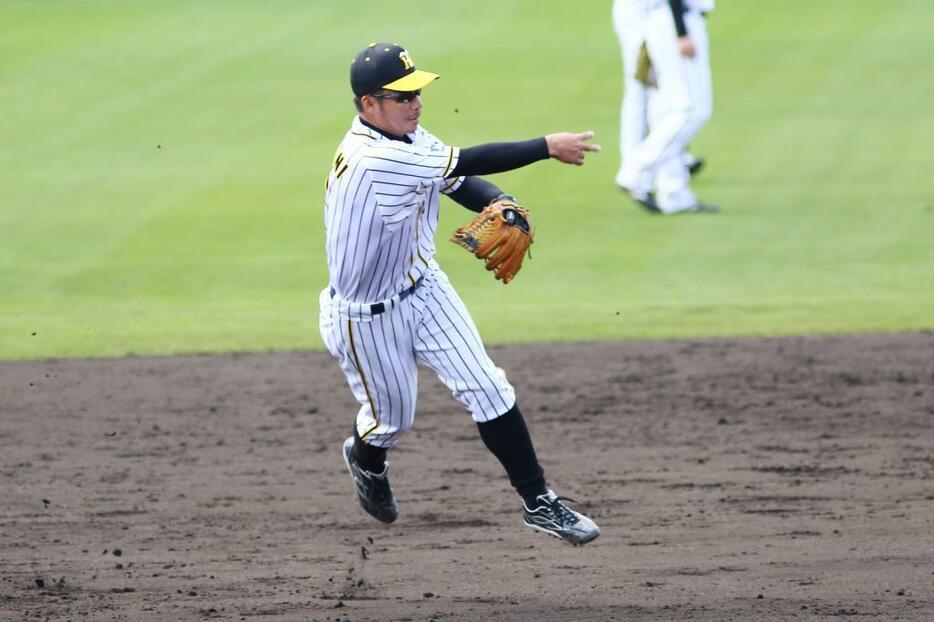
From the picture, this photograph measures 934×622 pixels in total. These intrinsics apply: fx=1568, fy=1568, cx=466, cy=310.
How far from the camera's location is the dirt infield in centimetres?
549

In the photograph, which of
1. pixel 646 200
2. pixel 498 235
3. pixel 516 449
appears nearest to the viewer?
pixel 498 235

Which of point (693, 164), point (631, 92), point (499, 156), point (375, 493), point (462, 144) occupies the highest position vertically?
point (499, 156)

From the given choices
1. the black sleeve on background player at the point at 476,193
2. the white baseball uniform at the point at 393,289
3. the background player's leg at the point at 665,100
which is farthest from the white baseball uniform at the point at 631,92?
the white baseball uniform at the point at 393,289

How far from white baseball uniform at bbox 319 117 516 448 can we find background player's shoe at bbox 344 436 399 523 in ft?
0.92

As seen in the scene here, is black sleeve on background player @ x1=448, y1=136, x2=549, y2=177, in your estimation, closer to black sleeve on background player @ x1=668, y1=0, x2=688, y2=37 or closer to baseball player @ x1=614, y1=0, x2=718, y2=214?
baseball player @ x1=614, y1=0, x2=718, y2=214

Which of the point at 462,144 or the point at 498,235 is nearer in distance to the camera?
the point at 498,235

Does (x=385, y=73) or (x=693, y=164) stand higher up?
(x=385, y=73)

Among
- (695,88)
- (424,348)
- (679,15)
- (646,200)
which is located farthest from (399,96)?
(646,200)

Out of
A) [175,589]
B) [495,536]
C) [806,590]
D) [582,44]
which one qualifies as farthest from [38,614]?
[582,44]

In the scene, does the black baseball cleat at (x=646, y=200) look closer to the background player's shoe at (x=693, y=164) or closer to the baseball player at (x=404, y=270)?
the background player's shoe at (x=693, y=164)

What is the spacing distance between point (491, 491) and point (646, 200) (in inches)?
252

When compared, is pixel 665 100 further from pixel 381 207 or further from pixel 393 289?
pixel 381 207

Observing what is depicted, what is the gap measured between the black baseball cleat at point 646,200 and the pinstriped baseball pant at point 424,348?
7428 millimetres

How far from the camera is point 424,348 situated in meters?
5.68
